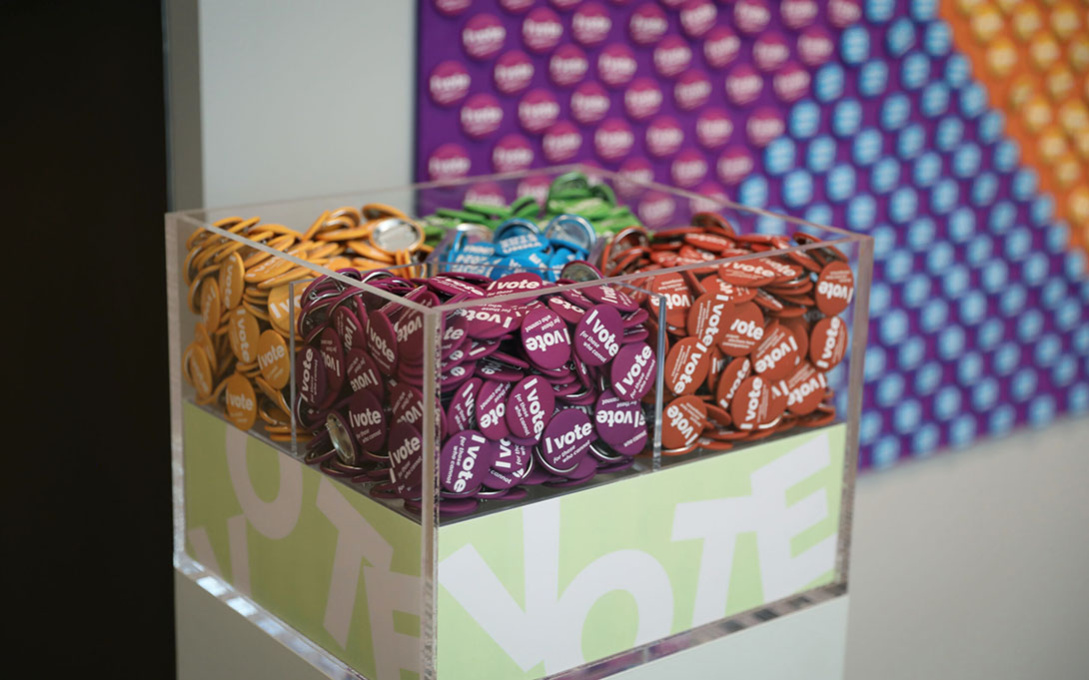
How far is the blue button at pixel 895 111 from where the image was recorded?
285 centimetres

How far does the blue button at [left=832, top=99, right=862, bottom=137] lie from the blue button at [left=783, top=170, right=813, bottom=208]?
0.14 meters

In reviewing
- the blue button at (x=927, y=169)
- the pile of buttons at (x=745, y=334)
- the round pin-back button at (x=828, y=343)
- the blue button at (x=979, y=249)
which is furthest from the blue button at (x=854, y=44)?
the round pin-back button at (x=828, y=343)

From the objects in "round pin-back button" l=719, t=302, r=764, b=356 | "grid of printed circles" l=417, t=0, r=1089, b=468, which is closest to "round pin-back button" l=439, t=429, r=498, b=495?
"round pin-back button" l=719, t=302, r=764, b=356

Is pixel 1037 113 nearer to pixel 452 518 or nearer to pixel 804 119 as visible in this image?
pixel 804 119

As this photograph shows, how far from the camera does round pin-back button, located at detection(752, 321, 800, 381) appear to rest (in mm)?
1526

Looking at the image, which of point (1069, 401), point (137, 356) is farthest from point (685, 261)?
point (1069, 401)

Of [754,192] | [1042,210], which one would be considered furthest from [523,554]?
[1042,210]

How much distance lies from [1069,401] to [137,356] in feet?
9.06

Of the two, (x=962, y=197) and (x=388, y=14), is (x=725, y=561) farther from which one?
(x=962, y=197)

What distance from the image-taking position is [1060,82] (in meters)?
3.15

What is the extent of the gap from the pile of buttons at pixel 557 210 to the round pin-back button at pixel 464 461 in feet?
2.15

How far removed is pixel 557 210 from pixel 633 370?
716 millimetres

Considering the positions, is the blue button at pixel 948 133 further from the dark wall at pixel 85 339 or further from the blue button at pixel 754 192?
the dark wall at pixel 85 339

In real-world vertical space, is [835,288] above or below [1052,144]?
below
